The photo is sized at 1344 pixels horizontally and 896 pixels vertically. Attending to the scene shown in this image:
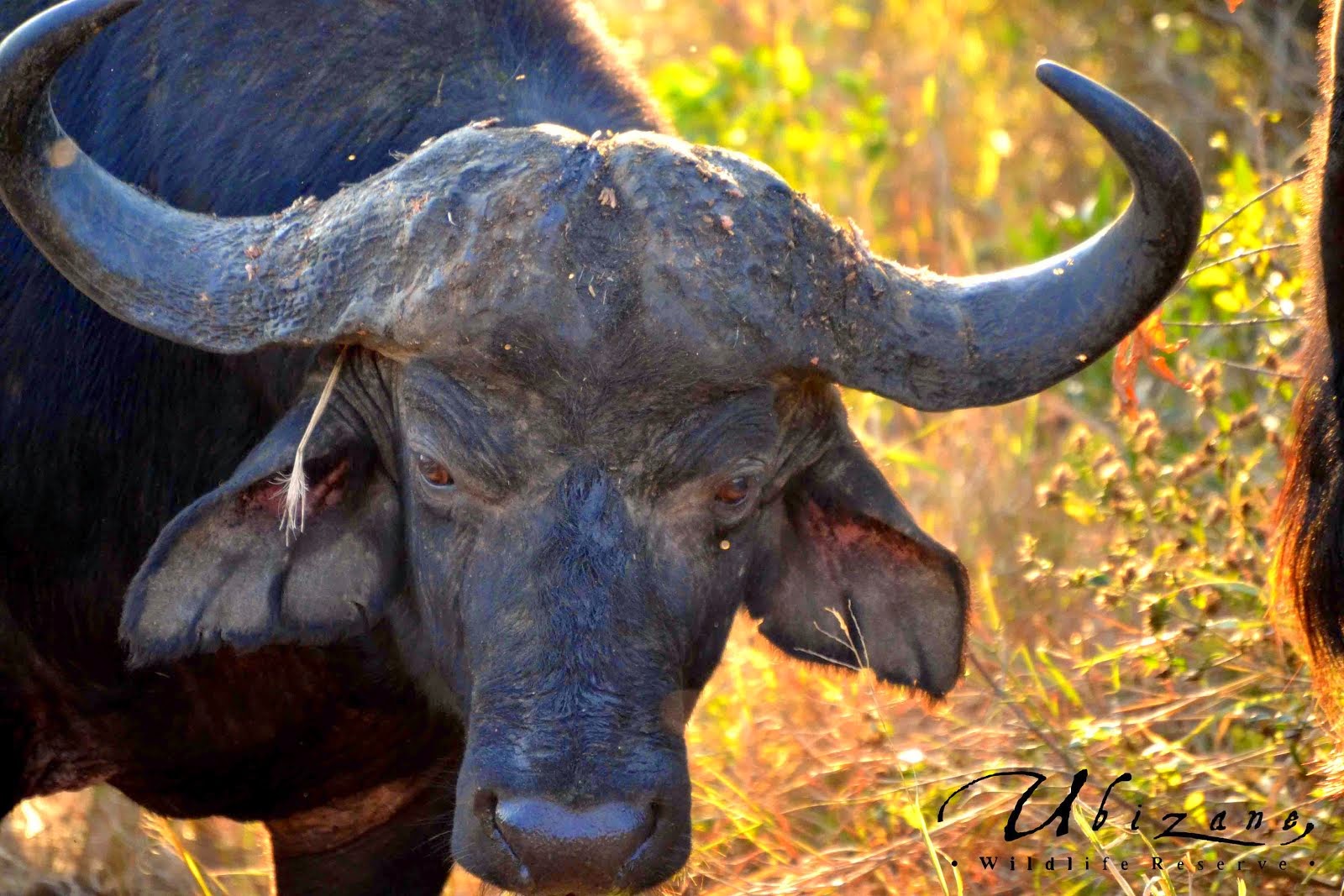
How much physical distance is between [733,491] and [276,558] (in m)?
0.86

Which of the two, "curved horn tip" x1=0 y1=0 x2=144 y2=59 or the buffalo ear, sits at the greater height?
"curved horn tip" x1=0 y1=0 x2=144 y2=59

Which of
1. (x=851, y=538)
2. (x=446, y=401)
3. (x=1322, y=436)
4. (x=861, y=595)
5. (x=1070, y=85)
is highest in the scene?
(x=1070, y=85)

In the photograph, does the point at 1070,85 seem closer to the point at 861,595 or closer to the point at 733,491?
the point at 733,491

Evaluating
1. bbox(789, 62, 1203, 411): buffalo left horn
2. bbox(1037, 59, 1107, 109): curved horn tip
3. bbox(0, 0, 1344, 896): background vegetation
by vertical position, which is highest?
bbox(1037, 59, 1107, 109): curved horn tip

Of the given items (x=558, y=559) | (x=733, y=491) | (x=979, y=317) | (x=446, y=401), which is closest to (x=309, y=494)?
(x=446, y=401)

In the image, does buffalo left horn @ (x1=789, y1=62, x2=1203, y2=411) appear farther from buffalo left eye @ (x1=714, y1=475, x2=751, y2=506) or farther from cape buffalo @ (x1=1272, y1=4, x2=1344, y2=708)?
cape buffalo @ (x1=1272, y1=4, x2=1344, y2=708)

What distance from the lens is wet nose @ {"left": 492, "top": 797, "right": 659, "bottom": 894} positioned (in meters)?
2.66

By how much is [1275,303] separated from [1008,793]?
1.35 metres

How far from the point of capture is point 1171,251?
287 cm

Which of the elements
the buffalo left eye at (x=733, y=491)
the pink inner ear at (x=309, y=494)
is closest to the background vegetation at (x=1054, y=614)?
the buffalo left eye at (x=733, y=491)

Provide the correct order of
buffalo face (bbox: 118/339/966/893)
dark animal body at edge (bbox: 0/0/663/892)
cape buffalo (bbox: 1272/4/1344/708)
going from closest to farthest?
buffalo face (bbox: 118/339/966/893), cape buffalo (bbox: 1272/4/1344/708), dark animal body at edge (bbox: 0/0/663/892)

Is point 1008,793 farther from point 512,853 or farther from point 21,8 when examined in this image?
point 21,8

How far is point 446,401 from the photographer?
290 cm

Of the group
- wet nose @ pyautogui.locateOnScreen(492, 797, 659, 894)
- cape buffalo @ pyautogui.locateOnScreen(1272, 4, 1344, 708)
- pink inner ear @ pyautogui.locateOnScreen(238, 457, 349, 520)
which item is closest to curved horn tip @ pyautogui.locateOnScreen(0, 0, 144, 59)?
pink inner ear @ pyautogui.locateOnScreen(238, 457, 349, 520)
